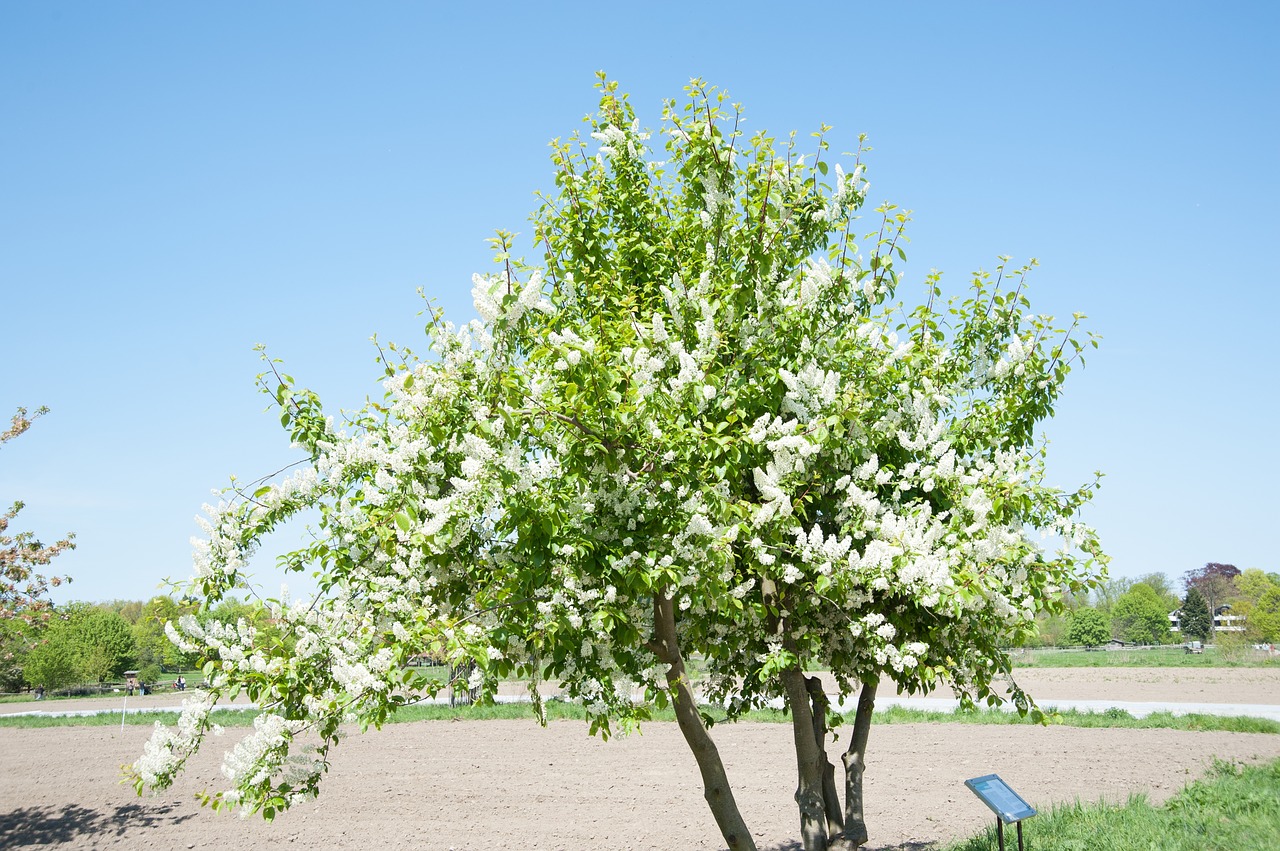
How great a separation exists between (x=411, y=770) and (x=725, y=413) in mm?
12680

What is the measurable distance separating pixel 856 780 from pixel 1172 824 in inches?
146

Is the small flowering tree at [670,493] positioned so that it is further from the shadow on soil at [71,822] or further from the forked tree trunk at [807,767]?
the shadow on soil at [71,822]

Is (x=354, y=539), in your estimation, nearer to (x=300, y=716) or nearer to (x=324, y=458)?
(x=324, y=458)

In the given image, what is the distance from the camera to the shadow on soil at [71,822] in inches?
462

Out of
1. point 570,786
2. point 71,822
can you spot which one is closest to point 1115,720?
point 570,786

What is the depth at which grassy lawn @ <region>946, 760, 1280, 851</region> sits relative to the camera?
26.5ft

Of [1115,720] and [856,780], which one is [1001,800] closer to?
[856,780]

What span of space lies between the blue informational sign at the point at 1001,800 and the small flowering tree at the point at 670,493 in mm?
1084

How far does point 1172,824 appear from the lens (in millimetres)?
8922

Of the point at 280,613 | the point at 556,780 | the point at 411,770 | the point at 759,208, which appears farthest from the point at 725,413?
the point at 411,770

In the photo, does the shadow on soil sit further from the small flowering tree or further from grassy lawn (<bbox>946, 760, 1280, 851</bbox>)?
grassy lawn (<bbox>946, 760, 1280, 851</bbox>)

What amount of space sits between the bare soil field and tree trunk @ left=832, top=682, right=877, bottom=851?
2669 mm

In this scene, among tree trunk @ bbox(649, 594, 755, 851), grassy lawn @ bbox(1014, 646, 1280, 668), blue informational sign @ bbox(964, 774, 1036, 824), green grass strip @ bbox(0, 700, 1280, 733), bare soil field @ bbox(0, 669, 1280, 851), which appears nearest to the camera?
tree trunk @ bbox(649, 594, 755, 851)

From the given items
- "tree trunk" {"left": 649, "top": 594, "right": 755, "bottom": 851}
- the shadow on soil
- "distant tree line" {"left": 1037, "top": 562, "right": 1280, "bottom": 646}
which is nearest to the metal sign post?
"tree trunk" {"left": 649, "top": 594, "right": 755, "bottom": 851}
